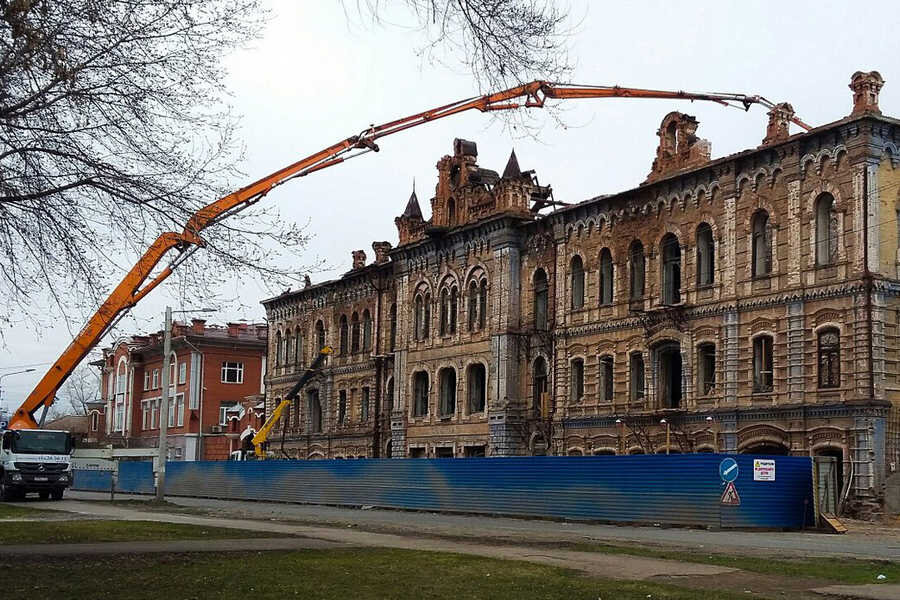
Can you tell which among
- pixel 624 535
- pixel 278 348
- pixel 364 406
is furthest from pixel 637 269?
pixel 278 348

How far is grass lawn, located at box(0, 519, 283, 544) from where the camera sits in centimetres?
2280

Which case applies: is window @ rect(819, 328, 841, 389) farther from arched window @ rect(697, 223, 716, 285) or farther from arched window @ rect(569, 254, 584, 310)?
arched window @ rect(569, 254, 584, 310)

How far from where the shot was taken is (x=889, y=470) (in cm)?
3388

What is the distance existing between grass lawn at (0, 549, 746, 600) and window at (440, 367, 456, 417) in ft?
111

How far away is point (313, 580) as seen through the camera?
15.6 m

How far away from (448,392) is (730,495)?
79.2 ft

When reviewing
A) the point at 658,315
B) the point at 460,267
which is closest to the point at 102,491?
the point at 460,267

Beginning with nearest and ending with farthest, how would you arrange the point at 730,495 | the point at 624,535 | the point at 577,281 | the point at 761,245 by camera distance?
the point at 624,535 → the point at 730,495 → the point at 761,245 → the point at 577,281

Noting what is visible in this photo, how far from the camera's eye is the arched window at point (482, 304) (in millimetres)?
51094

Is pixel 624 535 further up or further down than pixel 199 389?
further down

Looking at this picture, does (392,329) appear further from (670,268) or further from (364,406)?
(670,268)

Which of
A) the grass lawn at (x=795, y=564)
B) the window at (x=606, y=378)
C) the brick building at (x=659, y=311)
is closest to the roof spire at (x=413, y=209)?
the brick building at (x=659, y=311)

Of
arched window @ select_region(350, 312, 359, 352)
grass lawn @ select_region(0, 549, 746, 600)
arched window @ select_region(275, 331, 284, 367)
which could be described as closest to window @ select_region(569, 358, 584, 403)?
arched window @ select_region(350, 312, 359, 352)

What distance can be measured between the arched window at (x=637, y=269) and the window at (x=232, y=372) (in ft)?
153
